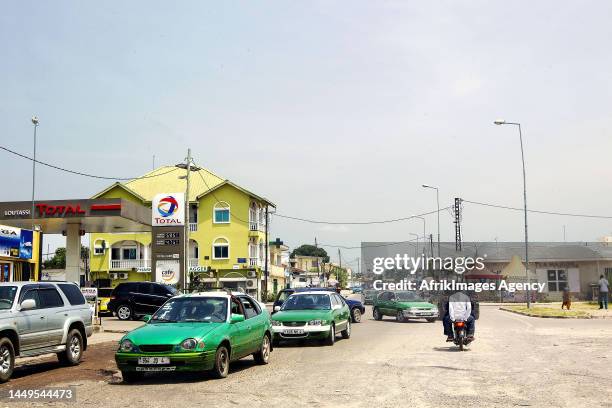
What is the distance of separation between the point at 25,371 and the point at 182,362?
4426mm

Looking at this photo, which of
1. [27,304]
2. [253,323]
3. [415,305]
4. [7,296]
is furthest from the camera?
[415,305]

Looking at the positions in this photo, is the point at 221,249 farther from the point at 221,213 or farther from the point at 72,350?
the point at 72,350

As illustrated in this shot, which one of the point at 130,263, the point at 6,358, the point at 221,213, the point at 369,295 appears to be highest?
the point at 221,213

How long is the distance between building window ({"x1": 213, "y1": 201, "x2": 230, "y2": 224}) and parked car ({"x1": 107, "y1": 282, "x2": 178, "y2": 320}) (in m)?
35.8

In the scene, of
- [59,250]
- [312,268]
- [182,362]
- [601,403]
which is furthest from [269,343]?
[312,268]

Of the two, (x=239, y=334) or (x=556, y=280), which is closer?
(x=239, y=334)

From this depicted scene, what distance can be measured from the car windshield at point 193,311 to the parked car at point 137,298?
19.6 metres

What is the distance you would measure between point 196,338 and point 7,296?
408cm

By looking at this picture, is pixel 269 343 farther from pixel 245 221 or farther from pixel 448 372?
pixel 245 221

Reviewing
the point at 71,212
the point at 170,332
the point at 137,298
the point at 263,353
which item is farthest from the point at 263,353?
the point at 71,212

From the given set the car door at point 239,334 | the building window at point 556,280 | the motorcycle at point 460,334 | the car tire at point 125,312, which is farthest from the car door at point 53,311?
the building window at point 556,280

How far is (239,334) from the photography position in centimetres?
1241

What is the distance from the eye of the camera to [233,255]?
67500mm

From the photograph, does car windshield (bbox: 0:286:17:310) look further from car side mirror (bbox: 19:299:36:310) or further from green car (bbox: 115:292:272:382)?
green car (bbox: 115:292:272:382)
